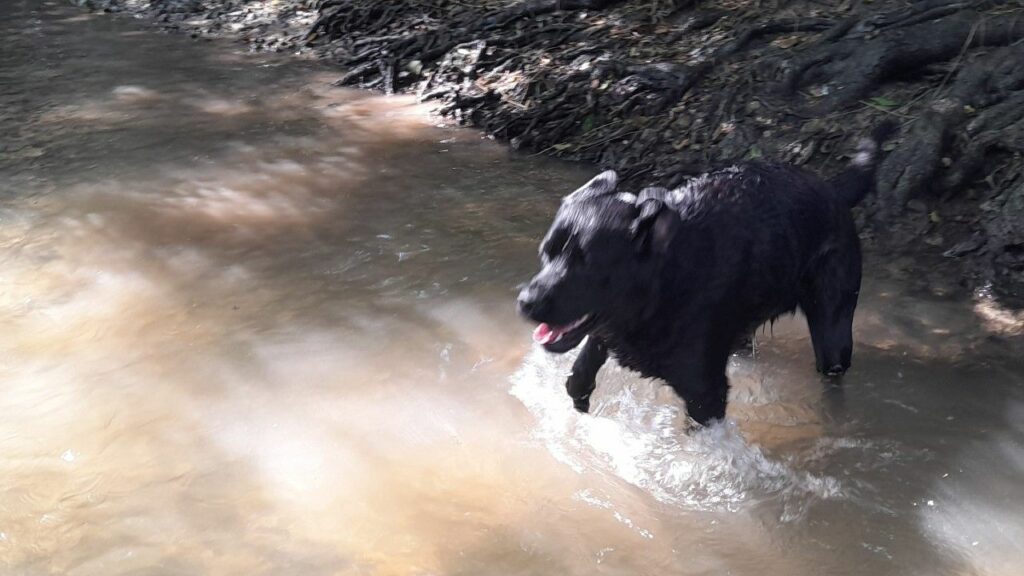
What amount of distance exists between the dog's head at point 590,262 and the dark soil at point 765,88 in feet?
3.76

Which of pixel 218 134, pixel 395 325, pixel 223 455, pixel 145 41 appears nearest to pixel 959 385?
pixel 395 325

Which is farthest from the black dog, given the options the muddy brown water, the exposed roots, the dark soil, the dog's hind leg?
the exposed roots

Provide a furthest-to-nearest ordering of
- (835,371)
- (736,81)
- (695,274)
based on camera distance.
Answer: (736,81)
(835,371)
(695,274)

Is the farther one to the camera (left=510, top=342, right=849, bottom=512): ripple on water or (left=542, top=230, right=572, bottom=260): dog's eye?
(left=510, top=342, right=849, bottom=512): ripple on water

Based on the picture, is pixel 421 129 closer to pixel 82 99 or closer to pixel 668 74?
pixel 668 74

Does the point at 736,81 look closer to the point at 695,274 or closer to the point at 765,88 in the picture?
the point at 765,88

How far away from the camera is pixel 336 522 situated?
438 centimetres

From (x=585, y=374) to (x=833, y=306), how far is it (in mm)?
1399

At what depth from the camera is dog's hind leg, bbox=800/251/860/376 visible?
16.3 feet

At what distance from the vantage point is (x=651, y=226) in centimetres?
422

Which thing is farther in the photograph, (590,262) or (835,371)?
(835,371)

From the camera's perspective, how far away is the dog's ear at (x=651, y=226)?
415 centimetres

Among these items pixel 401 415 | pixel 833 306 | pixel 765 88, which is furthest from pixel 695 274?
pixel 765 88

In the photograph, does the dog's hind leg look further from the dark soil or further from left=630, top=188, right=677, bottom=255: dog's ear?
left=630, top=188, right=677, bottom=255: dog's ear
